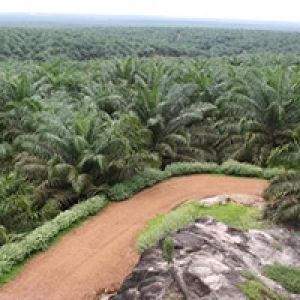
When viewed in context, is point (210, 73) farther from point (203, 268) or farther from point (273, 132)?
point (203, 268)

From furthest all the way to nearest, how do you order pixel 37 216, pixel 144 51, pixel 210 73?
pixel 144 51
pixel 210 73
pixel 37 216

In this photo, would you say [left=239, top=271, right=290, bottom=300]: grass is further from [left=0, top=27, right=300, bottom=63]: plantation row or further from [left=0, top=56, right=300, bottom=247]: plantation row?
[left=0, top=27, right=300, bottom=63]: plantation row

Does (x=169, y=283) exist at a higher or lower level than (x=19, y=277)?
higher

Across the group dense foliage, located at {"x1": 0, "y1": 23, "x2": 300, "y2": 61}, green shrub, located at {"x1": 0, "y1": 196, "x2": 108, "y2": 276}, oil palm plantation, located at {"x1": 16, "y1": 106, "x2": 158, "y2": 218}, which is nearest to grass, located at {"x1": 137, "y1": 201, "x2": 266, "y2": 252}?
green shrub, located at {"x1": 0, "y1": 196, "x2": 108, "y2": 276}

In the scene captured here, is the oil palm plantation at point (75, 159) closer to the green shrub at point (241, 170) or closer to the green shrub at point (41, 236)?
the green shrub at point (41, 236)

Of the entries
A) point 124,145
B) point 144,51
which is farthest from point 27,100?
point 144,51

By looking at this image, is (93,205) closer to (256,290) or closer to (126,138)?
(126,138)
